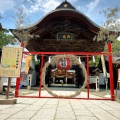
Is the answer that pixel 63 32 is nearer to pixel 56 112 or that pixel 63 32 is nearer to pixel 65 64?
pixel 65 64

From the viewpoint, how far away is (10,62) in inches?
230

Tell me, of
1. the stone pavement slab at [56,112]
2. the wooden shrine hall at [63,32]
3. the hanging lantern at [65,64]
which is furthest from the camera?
the wooden shrine hall at [63,32]

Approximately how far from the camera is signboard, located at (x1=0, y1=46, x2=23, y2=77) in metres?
5.75

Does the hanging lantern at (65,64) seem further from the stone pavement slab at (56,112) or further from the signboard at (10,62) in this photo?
the stone pavement slab at (56,112)

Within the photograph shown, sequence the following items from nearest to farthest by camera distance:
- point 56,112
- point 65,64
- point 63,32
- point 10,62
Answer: point 56,112, point 10,62, point 65,64, point 63,32

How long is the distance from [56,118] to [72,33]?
38.4 ft

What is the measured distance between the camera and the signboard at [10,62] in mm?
5750

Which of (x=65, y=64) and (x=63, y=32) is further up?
(x=63, y=32)

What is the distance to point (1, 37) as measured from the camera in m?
19.7

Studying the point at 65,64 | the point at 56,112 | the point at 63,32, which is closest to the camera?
the point at 56,112

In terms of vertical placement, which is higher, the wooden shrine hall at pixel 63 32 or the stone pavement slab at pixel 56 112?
the wooden shrine hall at pixel 63 32

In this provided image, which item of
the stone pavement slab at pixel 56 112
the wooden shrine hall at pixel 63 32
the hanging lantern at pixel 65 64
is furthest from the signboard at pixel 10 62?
the wooden shrine hall at pixel 63 32

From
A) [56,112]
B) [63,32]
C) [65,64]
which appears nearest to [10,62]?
[56,112]

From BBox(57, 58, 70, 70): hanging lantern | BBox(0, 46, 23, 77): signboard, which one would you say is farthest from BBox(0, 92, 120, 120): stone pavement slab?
BBox(57, 58, 70, 70): hanging lantern
